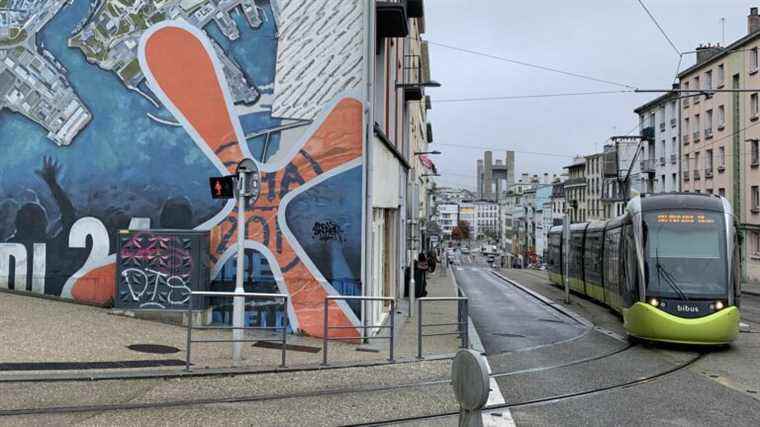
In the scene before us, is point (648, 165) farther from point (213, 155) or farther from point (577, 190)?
point (213, 155)

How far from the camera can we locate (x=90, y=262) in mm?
14352

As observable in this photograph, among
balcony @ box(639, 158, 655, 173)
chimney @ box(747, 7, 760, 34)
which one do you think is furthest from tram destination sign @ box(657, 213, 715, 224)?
balcony @ box(639, 158, 655, 173)

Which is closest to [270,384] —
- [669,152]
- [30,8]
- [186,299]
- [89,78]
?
[186,299]

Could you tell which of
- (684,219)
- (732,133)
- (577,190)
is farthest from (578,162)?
(684,219)

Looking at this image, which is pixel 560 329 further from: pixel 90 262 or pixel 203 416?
pixel 203 416

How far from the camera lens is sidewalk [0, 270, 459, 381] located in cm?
927

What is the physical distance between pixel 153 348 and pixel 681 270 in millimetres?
9591

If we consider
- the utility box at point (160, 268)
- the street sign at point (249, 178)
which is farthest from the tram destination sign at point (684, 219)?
the utility box at point (160, 268)

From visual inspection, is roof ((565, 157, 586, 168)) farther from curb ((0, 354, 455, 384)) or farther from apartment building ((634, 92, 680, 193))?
curb ((0, 354, 455, 384))

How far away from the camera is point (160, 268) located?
1384cm

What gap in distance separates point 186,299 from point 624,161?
60.8 metres

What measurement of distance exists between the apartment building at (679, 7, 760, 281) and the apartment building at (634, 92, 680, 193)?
3.68m

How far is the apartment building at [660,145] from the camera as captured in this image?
60.1 meters

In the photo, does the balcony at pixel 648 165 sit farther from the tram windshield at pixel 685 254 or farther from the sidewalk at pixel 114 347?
the sidewalk at pixel 114 347
